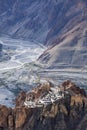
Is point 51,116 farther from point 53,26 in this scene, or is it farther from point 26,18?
point 26,18

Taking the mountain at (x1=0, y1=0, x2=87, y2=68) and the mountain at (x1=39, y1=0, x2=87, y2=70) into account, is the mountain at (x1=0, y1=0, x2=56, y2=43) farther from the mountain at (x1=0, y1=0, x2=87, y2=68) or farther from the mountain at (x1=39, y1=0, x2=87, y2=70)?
the mountain at (x1=39, y1=0, x2=87, y2=70)

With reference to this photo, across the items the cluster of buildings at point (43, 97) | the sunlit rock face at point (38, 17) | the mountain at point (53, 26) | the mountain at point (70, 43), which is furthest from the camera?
the sunlit rock face at point (38, 17)

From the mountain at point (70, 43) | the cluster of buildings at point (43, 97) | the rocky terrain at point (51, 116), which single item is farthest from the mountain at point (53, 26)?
the rocky terrain at point (51, 116)

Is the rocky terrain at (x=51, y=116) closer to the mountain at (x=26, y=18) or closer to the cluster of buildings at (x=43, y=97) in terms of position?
the cluster of buildings at (x=43, y=97)

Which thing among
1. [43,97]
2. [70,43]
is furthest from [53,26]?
[43,97]

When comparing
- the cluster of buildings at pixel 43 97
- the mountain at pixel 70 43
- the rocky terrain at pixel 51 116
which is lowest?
the rocky terrain at pixel 51 116
